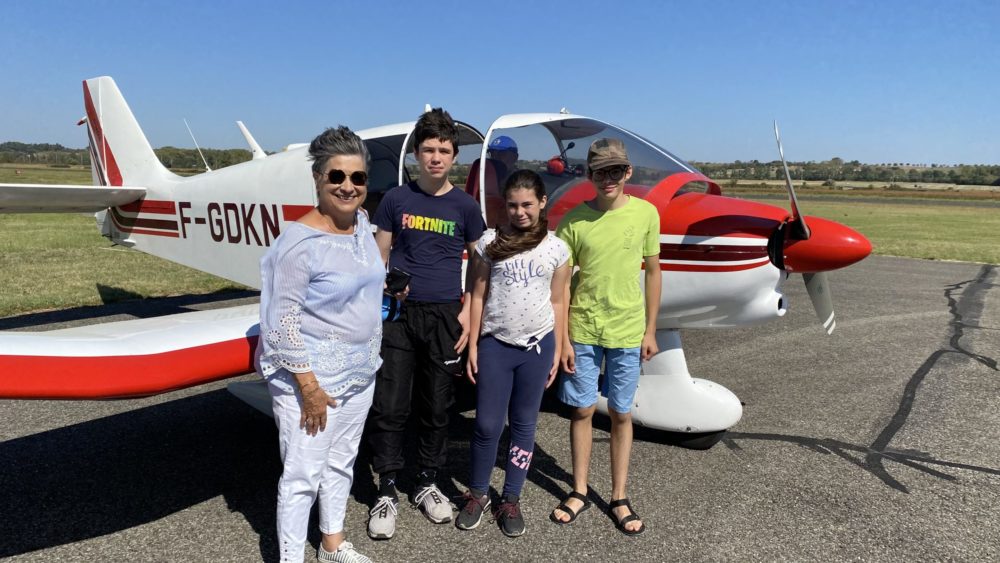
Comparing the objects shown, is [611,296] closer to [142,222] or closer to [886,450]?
[886,450]

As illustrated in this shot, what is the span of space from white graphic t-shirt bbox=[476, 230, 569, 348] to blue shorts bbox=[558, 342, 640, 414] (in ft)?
0.93

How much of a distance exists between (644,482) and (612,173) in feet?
5.69

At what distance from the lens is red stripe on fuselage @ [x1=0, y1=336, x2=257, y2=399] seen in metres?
2.46

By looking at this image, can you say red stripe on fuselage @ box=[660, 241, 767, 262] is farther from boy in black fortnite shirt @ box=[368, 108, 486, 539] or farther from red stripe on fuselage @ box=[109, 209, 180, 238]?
red stripe on fuselage @ box=[109, 209, 180, 238]

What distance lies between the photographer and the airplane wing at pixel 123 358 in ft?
8.17

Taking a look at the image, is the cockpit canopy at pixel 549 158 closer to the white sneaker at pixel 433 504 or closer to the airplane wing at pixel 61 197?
the white sneaker at pixel 433 504

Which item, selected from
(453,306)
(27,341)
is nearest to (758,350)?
(453,306)

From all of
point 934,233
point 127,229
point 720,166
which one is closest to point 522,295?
point 127,229

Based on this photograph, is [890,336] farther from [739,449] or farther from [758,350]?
[739,449]

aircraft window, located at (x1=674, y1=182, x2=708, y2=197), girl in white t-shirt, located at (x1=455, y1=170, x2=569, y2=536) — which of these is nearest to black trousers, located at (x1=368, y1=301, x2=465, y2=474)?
girl in white t-shirt, located at (x1=455, y1=170, x2=569, y2=536)

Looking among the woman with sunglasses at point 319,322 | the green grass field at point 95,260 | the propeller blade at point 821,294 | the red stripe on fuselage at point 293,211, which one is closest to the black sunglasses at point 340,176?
the woman with sunglasses at point 319,322

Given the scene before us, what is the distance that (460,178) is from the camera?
4.00 meters

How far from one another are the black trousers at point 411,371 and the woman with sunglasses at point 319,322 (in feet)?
1.34

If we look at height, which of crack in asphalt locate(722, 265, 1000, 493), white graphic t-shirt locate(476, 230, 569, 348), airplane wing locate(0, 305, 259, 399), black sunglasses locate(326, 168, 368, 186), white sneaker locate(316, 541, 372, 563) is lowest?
crack in asphalt locate(722, 265, 1000, 493)
